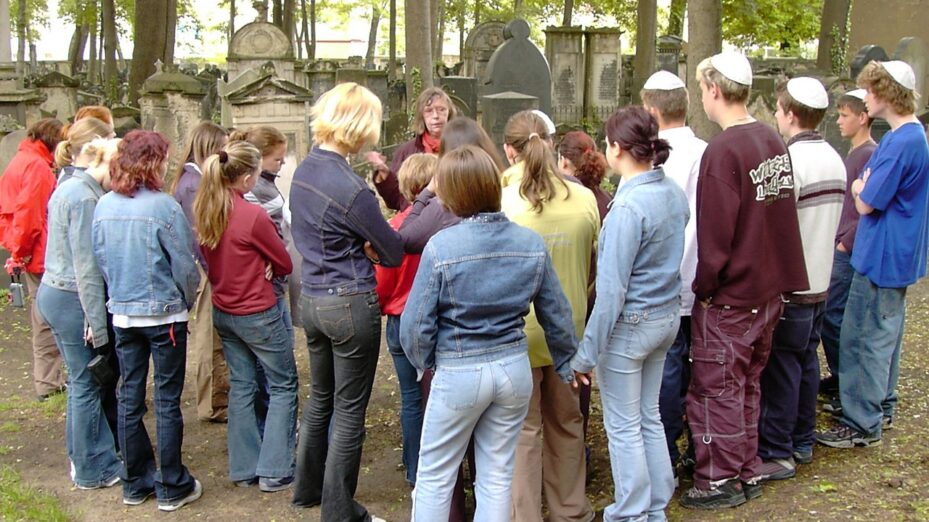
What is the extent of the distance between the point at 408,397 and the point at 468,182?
1.56 m

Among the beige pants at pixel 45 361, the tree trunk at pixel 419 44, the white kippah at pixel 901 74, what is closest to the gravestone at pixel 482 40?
the tree trunk at pixel 419 44

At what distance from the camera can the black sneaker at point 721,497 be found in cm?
436

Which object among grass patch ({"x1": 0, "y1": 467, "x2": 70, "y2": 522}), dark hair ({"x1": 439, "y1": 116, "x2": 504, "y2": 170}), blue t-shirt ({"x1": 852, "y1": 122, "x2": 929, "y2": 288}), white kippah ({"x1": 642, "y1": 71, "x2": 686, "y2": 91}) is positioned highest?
white kippah ({"x1": 642, "y1": 71, "x2": 686, "y2": 91})

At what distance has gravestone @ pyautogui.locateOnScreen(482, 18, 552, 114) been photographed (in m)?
12.8

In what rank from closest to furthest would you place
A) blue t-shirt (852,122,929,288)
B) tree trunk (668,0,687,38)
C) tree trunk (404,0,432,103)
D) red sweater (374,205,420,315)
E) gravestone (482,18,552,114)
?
red sweater (374,205,420,315) → blue t-shirt (852,122,929,288) → gravestone (482,18,552,114) → tree trunk (404,0,432,103) → tree trunk (668,0,687,38)

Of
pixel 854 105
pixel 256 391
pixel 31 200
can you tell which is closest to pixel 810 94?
pixel 854 105

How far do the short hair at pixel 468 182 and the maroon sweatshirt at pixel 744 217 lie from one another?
118 centimetres

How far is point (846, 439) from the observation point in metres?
5.07

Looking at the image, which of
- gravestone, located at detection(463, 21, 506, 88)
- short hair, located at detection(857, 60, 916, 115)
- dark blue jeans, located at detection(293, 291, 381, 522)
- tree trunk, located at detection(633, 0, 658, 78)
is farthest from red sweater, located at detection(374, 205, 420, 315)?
gravestone, located at detection(463, 21, 506, 88)

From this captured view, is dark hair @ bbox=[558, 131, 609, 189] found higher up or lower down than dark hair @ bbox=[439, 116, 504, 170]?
lower down

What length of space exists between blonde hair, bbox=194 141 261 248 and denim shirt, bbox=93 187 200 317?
114 millimetres

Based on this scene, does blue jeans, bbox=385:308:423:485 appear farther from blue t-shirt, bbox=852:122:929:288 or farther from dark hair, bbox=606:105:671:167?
blue t-shirt, bbox=852:122:929:288

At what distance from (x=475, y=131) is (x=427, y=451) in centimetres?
150

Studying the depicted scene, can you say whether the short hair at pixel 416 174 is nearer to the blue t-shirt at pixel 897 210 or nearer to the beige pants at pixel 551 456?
the beige pants at pixel 551 456
